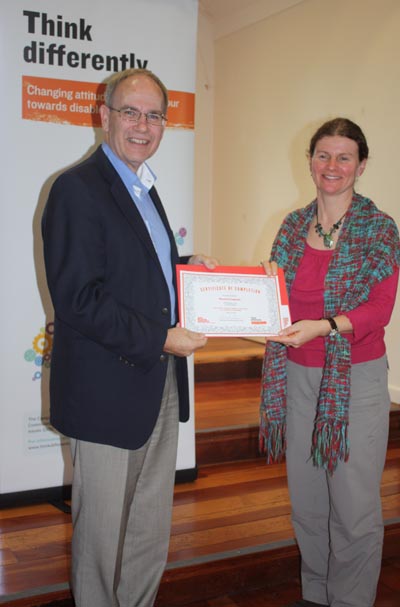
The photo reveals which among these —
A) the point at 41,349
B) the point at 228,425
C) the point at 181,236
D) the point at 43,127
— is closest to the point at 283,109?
the point at 181,236

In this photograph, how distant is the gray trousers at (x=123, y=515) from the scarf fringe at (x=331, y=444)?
1.49ft

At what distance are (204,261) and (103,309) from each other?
46 centimetres

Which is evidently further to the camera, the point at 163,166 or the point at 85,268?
the point at 163,166

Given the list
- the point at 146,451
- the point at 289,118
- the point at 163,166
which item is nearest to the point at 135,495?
the point at 146,451

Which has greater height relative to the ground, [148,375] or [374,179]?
[374,179]

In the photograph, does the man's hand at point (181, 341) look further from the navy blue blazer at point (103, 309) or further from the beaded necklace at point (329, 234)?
the beaded necklace at point (329, 234)

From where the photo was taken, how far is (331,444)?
1.93m

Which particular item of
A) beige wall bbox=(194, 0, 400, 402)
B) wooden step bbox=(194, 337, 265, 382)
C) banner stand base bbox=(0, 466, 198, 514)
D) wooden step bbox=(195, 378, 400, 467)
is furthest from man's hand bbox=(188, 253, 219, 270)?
wooden step bbox=(194, 337, 265, 382)

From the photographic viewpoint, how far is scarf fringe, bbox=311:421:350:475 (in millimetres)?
1936

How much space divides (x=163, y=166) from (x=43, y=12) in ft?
2.57

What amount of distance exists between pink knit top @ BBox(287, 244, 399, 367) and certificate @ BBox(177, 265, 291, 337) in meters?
0.11

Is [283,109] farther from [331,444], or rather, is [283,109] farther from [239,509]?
[331,444]

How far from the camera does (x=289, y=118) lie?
502 centimetres

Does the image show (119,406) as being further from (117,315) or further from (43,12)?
(43,12)
